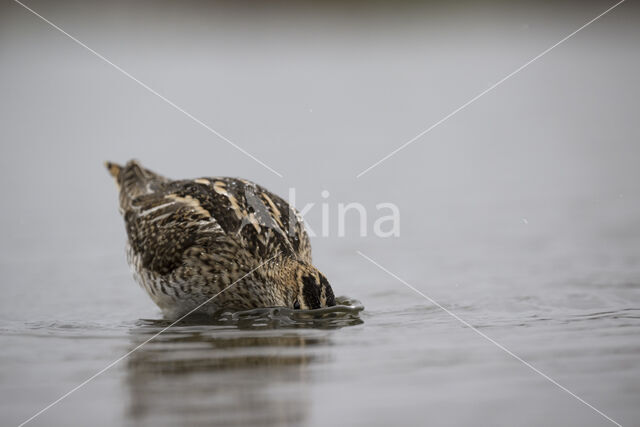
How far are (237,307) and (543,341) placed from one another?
3536mm

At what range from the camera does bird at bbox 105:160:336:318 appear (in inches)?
403

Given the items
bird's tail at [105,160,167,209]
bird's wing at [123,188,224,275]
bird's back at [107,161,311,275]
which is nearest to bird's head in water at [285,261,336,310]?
bird's back at [107,161,311,275]

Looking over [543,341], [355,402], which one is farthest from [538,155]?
[355,402]

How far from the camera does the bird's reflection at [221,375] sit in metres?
6.36

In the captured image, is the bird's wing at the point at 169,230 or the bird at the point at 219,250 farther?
the bird's wing at the point at 169,230

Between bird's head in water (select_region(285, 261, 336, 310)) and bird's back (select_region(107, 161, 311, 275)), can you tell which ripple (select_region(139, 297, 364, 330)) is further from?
bird's back (select_region(107, 161, 311, 275))

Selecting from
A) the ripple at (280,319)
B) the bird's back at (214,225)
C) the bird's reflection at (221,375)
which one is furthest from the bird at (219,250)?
the bird's reflection at (221,375)

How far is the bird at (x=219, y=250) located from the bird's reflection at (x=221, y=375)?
0.90 m

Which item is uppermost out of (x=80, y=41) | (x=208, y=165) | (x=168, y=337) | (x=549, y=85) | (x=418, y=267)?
(x=80, y=41)

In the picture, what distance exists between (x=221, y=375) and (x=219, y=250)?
3.37 metres

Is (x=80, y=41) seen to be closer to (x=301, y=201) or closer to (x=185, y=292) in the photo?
(x=301, y=201)

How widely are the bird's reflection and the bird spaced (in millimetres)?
903

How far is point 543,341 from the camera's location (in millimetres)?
8219

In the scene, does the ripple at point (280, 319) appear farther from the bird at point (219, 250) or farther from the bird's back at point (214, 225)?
the bird's back at point (214, 225)
